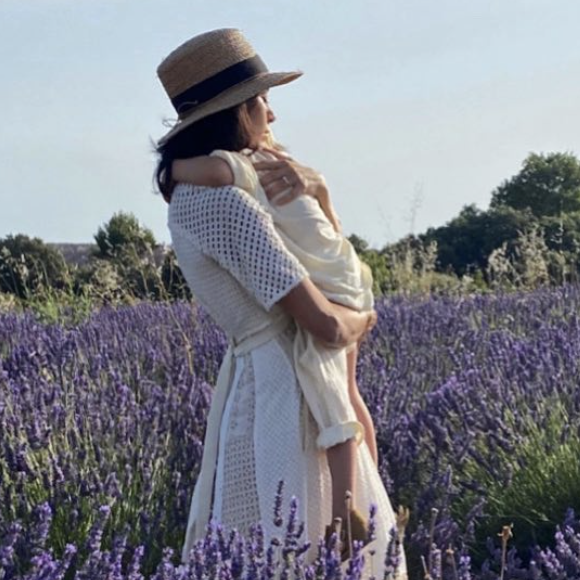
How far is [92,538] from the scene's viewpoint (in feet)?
8.11

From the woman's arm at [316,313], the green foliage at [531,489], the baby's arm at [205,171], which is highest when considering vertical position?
the baby's arm at [205,171]

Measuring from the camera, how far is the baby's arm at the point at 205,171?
262cm

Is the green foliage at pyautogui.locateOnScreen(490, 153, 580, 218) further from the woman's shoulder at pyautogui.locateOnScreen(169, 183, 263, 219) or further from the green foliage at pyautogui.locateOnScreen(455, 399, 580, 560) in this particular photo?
the woman's shoulder at pyautogui.locateOnScreen(169, 183, 263, 219)

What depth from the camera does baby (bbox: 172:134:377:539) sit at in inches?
104

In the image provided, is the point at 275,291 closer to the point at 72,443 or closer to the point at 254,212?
the point at 254,212

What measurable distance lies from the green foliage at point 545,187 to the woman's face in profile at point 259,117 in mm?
19203

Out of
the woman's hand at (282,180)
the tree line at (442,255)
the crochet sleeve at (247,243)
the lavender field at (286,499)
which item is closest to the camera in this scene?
the crochet sleeve at (247,243)

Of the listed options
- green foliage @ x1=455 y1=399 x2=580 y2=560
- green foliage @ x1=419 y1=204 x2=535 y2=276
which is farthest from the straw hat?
green foliage @ x1=419 y1=204 x2=535 y2=276

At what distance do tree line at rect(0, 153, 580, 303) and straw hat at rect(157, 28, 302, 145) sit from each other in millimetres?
5248

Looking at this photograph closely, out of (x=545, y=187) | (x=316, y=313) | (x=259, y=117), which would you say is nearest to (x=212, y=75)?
(x=259, y=117)

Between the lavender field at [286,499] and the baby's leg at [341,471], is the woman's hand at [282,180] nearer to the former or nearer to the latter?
the baby's leg at [341,471]

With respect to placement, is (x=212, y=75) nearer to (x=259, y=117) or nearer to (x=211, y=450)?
(x=259, y=117)

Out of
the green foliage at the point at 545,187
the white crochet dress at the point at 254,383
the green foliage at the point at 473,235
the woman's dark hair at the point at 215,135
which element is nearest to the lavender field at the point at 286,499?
the white crochet dress at the point at 254,383

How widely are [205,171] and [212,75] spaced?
9.0 inches
